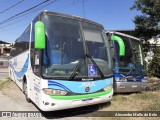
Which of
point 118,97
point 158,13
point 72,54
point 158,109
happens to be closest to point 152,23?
point 158,13

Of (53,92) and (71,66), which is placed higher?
(71,66)

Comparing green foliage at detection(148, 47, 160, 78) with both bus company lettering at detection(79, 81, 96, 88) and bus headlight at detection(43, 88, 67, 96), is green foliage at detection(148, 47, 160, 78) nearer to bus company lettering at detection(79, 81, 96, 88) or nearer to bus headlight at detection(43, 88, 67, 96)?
bus company lettering at detection(79, 81, 96, 88)

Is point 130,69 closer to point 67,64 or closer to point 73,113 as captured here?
point 73,113

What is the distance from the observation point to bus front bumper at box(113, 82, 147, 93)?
8.61 meters

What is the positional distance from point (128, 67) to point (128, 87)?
31.5 inches

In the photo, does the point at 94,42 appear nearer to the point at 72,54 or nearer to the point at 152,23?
the point at 72,54

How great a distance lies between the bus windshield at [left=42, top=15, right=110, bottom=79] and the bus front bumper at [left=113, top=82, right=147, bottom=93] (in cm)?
196

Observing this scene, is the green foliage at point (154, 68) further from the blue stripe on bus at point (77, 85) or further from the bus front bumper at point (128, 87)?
the blue stripe on bus at point (77, 85)

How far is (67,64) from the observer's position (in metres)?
5.99

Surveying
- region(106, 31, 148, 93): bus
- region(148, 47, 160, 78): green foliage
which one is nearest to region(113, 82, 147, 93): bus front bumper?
region(106, 31, 148, 93): bus

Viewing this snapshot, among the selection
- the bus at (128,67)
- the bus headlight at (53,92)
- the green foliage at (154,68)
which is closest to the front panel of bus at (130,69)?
the bus at (128,67)

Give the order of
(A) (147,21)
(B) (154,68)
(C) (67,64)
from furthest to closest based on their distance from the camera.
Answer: (B) (154,68), (A) (147,21), (C) (67,64)

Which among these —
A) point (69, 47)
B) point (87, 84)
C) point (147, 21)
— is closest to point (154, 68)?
point (147, 21)

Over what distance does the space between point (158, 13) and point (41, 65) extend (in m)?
8.58
